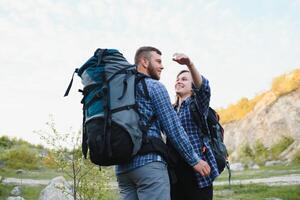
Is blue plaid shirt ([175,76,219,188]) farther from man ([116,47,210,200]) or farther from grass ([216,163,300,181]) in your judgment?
grass ([216,163,300,181])

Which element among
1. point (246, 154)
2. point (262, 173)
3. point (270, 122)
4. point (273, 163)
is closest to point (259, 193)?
point (262, 173)

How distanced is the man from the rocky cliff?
106 feet

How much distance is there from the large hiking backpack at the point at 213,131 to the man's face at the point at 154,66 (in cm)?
34

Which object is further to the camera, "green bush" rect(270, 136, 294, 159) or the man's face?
"green bush" rect(270, 136, 294, 159)

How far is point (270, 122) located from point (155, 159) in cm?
3672

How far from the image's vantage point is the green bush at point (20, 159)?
87.5 feet

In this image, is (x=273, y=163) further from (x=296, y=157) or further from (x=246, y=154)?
(x=246, y=154)

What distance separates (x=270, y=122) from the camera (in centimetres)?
3775

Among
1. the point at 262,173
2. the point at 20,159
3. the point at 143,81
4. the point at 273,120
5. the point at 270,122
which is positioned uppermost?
the point at 273,120

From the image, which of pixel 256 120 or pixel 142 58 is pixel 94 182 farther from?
pixel 256 120

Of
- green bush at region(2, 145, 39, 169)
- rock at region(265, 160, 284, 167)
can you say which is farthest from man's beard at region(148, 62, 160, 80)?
rock at region(265, 160, 284, 167)

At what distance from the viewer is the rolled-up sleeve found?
2.66 m

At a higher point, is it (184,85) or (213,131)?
(184,85)

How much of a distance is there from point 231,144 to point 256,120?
413cm
